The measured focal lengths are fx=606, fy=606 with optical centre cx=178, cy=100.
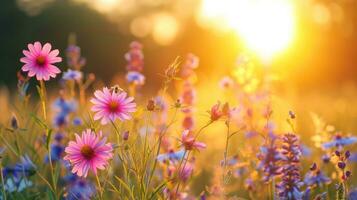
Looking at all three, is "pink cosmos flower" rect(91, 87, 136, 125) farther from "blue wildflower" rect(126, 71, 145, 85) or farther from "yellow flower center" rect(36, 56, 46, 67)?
"blue wildflower" rect(126, 71, 145, 85)

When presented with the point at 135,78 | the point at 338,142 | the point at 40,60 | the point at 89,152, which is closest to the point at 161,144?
the point at 135,78

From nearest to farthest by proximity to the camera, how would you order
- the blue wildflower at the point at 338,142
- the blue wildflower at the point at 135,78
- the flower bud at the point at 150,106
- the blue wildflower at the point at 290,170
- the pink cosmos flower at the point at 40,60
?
the blue wildflower at the point at 290,170 → the flower bud at the point at 150,106 → the pink cosmos flower at the point at 40,60 → the blue wildflower at the point at 338,142 → the blue wildflower at the point at 135,78

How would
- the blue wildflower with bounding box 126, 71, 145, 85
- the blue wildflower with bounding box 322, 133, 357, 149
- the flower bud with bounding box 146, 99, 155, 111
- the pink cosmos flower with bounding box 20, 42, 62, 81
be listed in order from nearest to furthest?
the flower bud with bounding box 146, 99, 155, 111 < the pink cosmos flower with bounding box 20, 42, 62, 81 < the blue wildflower with bounding box 322, 133, 357, 149 < the blue wildflower with bounding box 126, 71, 145, 85

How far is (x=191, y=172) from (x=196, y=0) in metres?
33.5

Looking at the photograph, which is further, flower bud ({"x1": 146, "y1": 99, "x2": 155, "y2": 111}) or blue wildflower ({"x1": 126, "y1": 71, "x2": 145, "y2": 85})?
blue wildflower ({"x1": 126, "y1": 71, "x2": 145, "y2": 85})

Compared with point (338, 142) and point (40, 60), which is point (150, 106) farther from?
point (338, 142)

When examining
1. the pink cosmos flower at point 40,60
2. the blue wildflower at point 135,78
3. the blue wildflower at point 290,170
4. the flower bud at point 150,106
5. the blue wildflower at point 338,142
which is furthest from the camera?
the blue wildflower at point 135,78

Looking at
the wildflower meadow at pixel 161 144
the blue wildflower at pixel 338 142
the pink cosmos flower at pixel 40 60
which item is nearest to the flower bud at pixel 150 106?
the wildflower meadow at pixel 161 144

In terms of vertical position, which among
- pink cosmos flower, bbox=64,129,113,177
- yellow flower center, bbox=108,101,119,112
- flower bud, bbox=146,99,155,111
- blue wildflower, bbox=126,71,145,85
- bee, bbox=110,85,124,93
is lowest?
pink cosmos flower, bbox=64,129,113,177

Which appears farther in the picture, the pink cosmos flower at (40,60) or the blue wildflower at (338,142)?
the blue wildflower at (338,142)

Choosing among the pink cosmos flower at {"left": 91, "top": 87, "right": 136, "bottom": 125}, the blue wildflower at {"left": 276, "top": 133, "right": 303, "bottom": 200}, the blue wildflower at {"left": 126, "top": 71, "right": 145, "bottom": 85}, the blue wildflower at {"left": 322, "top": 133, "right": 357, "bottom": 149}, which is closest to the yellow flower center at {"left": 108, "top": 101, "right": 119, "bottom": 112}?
the pink cosmos flower at {"left": 91, "top": 87, "right": 136, "bottom": 125}

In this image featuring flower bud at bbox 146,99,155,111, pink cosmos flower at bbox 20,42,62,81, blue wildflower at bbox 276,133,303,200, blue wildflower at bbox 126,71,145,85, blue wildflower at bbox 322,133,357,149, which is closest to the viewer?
blue wildflower at bbox 276,133,303,200

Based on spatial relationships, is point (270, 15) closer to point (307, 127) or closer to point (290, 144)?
point (307, 127)

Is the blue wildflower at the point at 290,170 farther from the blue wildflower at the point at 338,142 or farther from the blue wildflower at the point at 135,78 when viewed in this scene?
the blue wildflower at the point at 135,78
